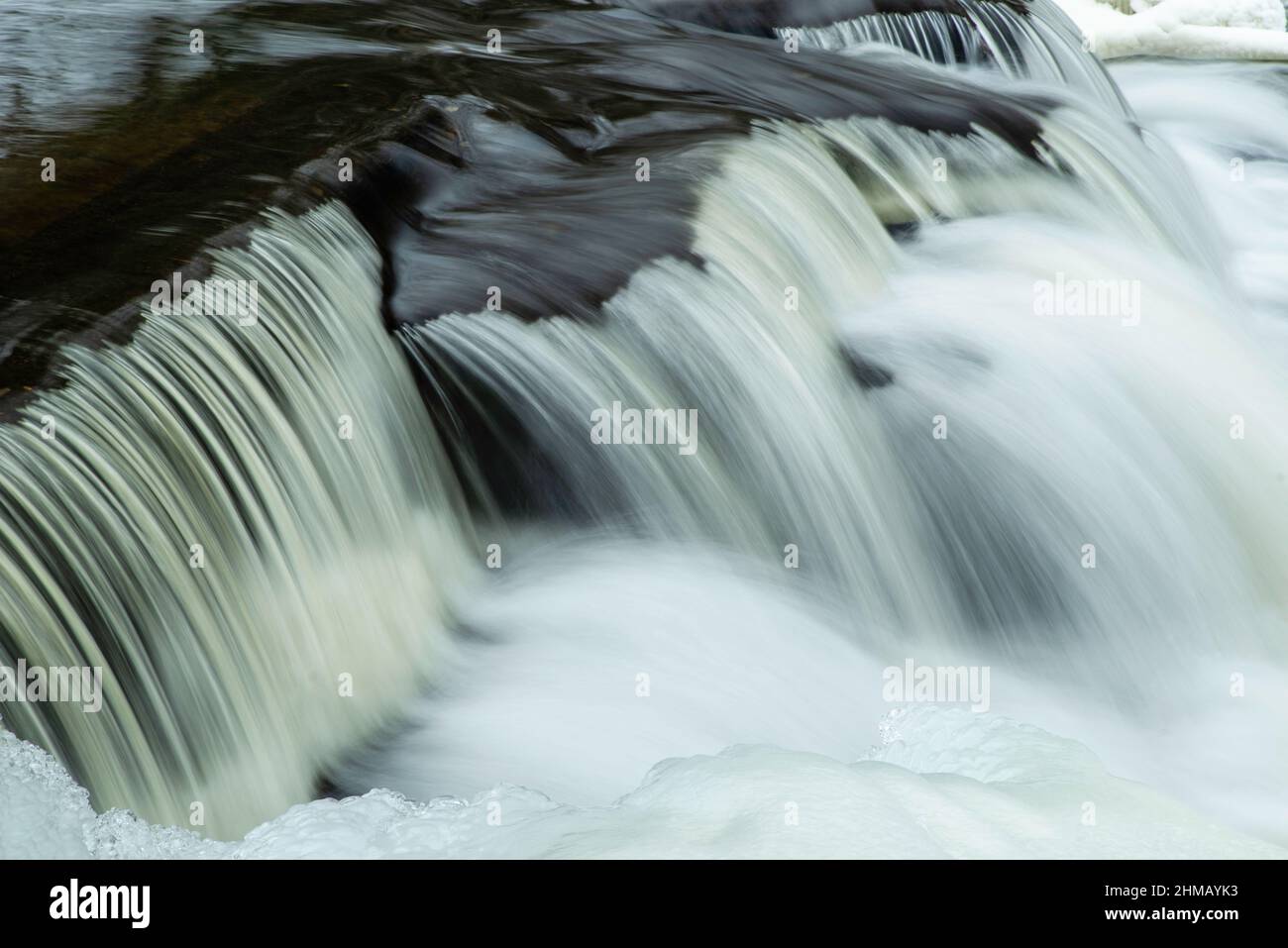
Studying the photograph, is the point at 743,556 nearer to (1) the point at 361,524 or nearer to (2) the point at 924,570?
(2) the point at 924,570

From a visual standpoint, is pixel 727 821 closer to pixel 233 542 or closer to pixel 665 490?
pixel 233 542

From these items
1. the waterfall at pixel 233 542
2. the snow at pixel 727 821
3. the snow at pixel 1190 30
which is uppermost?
the snow at pixel 1190 30

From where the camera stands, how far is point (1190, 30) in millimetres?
9672

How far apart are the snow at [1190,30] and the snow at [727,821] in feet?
26.1

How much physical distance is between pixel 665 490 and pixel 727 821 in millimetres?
1807

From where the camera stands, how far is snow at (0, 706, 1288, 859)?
239 cm

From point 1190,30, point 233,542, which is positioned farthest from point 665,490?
point 1190,30

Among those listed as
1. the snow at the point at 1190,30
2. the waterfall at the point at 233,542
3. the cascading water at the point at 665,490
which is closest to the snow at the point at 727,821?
the cascading water at the point at 665,490

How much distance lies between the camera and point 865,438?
180 inches

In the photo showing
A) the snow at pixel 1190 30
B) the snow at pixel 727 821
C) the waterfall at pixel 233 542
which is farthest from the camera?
the snow at pixel 1190 30

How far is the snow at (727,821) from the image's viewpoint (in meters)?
Answer: 2.39

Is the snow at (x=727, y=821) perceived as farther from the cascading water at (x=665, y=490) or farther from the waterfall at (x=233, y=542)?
the waterfall at (x=233, y=542)

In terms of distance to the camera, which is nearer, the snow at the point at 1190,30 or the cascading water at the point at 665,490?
the cascading water at the point at 665,490

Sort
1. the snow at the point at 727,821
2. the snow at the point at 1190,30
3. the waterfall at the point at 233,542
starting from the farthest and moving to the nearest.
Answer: the snow at the point at 1190,30 < the waterfall at the point at 233,542 < the snow at the point at 727,821
